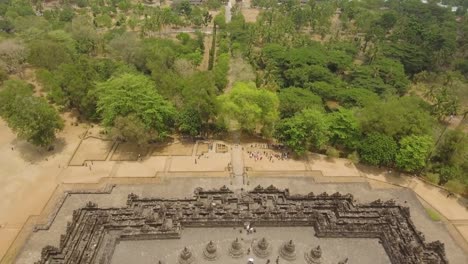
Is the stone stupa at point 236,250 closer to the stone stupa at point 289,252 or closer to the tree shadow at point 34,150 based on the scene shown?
the stone stupa at point 289,252

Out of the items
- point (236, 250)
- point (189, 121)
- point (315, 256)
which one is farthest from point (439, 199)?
point (189, 121)

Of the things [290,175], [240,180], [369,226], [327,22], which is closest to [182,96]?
[240,180]

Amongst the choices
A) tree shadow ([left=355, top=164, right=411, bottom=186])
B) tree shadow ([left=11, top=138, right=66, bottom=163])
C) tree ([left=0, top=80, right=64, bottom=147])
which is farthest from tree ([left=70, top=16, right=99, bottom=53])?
tree shadow ([left=355, top=164, right=411, bottom=186])

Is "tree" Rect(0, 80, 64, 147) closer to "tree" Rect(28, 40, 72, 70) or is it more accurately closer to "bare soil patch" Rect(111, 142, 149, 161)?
"bare soil patch" Rect(111, 142, 149, 161)

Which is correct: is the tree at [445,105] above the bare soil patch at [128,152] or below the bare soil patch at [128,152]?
above

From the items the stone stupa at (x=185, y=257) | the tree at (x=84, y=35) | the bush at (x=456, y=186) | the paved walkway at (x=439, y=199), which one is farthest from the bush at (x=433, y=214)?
the tree at (x=84, y=35)

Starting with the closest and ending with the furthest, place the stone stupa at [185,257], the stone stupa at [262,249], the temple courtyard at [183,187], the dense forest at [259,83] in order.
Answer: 1. the stone stupa at [185,257]
2. the stone stupa at [262,249]
3. the temple courtyard at [183,187]
4. the dense forest at [259,83]
